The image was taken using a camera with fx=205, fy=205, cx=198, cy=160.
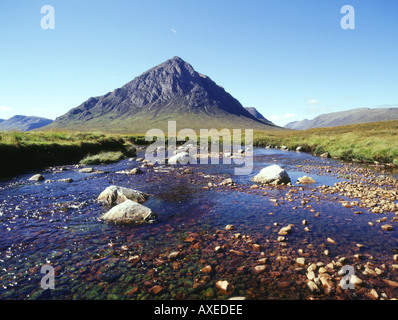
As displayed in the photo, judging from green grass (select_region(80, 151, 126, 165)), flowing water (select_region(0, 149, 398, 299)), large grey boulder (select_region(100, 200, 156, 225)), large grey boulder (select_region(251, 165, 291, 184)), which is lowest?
flowing water (select_region(0, 149, 398, 299))

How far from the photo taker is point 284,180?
1636 centimetres

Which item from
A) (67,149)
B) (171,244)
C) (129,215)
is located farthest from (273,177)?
(67,149)

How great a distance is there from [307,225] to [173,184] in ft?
34.0

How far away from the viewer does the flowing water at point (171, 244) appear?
5422 mm

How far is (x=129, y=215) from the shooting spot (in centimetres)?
950

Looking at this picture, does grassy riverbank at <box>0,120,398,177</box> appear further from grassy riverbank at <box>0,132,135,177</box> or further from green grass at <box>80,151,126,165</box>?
green grass at <box>80,151,126,165</box>

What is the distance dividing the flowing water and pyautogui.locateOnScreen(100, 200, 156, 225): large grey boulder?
0.46 m

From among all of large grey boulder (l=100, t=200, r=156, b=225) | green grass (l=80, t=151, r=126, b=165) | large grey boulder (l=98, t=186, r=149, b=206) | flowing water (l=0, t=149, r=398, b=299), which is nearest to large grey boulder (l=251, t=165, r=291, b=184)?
flowing water (l=0, t=149, r=398, b=299)

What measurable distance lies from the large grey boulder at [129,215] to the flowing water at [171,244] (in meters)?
0.46

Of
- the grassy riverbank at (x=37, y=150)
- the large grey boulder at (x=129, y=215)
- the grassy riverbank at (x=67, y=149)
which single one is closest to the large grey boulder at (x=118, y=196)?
the large grey boulder at (x=129, y=215)

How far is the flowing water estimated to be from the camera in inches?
213
